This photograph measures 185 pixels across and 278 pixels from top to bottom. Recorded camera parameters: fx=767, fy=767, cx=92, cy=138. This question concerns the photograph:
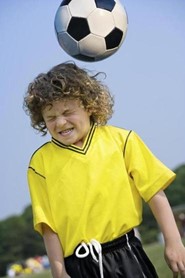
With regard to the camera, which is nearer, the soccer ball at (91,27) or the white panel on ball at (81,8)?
the soccer ball at (91,27)

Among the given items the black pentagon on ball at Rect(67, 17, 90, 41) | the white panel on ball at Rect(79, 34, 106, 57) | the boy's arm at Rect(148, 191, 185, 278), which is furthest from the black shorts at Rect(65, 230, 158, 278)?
the black pentagon on ball at Rect(67, 17, 90, 41)

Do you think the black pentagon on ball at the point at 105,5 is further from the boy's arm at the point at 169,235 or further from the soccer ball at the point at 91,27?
the boy's arm at the point at 169,235

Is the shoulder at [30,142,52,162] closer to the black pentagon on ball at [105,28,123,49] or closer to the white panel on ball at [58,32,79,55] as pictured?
the white panel on ball at [58,32,79,55]

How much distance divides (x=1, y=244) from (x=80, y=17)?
5217 cm

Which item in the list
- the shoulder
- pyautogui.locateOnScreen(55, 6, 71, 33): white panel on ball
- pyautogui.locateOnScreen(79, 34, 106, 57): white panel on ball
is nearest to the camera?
the shoulder

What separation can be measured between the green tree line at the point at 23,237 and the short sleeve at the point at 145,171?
149ft

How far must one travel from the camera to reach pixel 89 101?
4.03 metres

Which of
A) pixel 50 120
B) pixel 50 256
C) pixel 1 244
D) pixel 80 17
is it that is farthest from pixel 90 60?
pixel 1 244

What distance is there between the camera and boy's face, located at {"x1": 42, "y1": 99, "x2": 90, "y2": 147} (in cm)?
394

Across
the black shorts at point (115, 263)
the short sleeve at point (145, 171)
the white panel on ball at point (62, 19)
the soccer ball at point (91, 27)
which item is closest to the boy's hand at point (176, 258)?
the black shorts at point (115, 263)

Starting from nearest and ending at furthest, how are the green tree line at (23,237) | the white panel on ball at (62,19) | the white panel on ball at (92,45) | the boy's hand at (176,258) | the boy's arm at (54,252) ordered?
the boy's hand at (176,258) → the boy's arm at (54,252) → the white panel on ball at (92,45) → the white panel on ball at (62,19) → the green tree line at (23,237)

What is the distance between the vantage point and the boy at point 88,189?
385 cm

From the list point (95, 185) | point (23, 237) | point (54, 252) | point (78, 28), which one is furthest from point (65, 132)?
point (23, 237)

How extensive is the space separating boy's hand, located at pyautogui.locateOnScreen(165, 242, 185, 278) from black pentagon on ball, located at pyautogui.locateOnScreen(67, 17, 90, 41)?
1.38 meters
